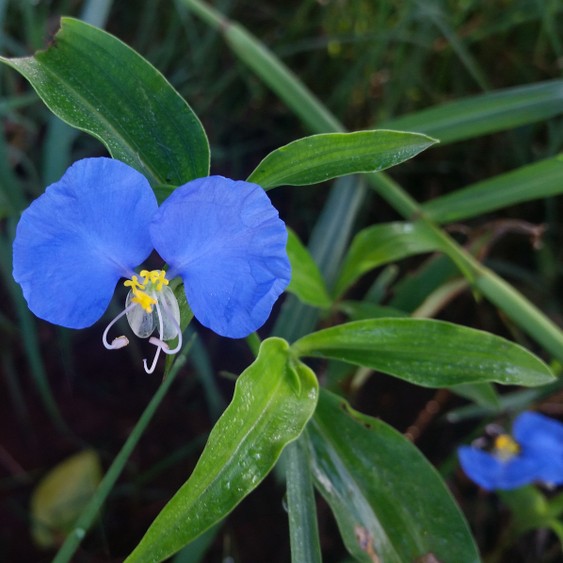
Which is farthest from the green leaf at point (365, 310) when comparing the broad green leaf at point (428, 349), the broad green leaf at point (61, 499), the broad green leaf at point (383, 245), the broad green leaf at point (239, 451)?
the broad green leaf at point (61, 499)

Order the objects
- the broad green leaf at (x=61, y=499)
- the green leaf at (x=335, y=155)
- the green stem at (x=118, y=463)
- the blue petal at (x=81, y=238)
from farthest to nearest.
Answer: the broad green leaf at (x=61, y=499)
the green stem at (x=118, y=463)
the green leaf at (x=335, y=155)
the blue petal at (x=81, y=238)

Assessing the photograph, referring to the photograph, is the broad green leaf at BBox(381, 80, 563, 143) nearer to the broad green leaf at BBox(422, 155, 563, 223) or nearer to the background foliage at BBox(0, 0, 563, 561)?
the broad green leaf at BBox(422, 155, 563, 223)

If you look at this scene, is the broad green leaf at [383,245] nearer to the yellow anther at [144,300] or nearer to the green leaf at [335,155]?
the green leaf at [335,155]

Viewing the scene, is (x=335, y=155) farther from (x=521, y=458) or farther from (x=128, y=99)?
(x=521, y=458)

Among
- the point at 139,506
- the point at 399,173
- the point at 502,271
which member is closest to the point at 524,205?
the point at 502,271

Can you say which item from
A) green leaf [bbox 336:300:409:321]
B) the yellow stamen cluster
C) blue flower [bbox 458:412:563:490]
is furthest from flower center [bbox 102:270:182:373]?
blue flower [bbox 458:412:563:490]
